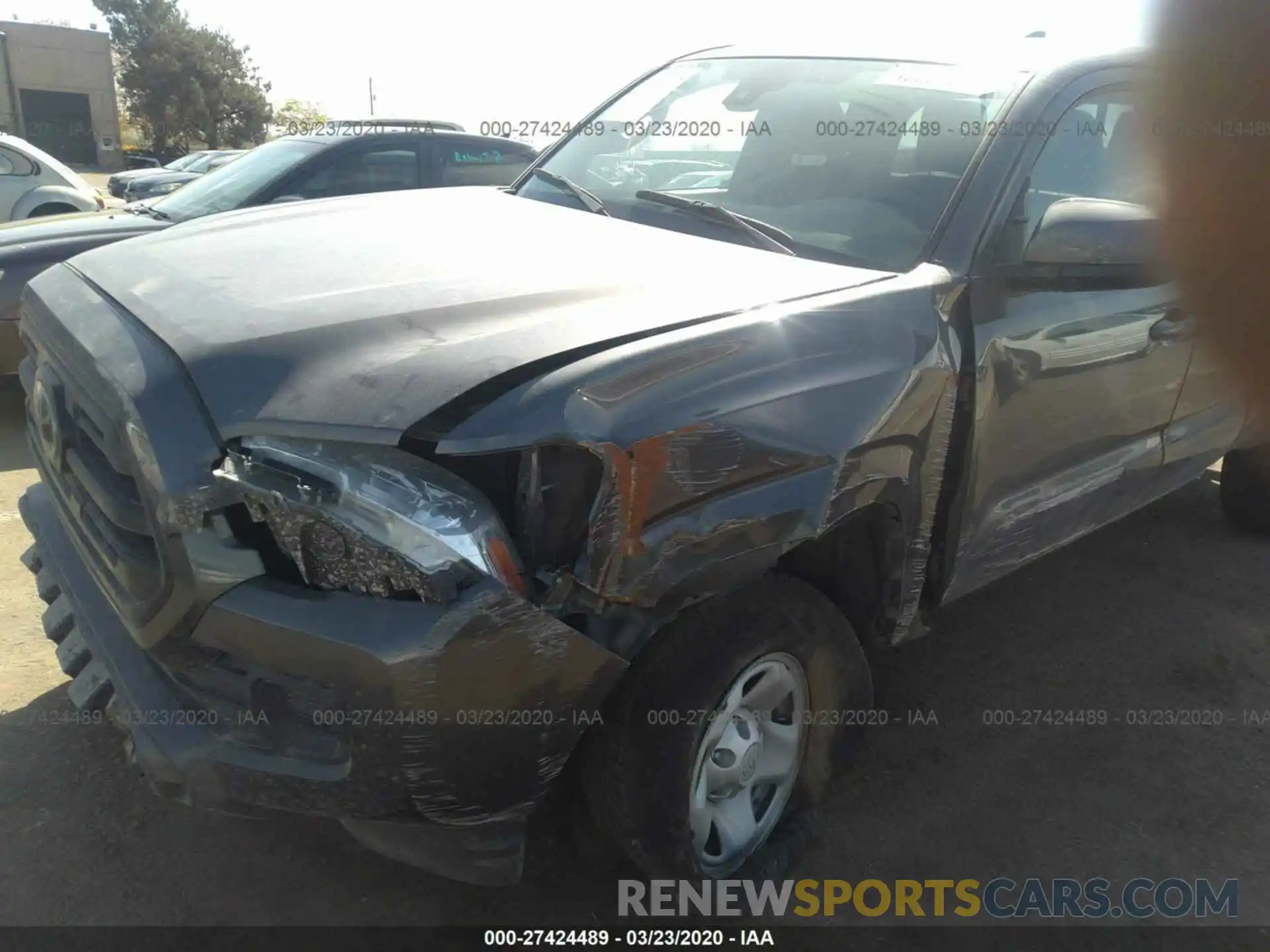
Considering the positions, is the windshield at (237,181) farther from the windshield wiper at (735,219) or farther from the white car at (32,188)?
the white car at (32,188)

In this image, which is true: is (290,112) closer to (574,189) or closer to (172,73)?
(172,73)

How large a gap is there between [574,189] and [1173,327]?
1957 millimetres

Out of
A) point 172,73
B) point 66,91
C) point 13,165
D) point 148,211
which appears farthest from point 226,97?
point 148,211

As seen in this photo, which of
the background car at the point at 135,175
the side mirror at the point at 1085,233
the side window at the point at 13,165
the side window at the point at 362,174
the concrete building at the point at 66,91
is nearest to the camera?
the side mirror at the point at 1085,233

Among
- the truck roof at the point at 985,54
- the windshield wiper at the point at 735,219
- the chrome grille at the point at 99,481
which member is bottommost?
the chrome grille at the point at 99,481

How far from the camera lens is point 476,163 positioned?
259 inches

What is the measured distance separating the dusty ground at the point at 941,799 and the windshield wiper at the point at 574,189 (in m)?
1.87

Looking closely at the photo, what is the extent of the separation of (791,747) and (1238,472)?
136 inches

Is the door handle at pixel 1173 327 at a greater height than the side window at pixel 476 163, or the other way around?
the side window at pixel 476 163

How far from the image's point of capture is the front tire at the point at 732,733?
202 centimetres

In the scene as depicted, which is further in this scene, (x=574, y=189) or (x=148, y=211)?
(x=148, y=211)

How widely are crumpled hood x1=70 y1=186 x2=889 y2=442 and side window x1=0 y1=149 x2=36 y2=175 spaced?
8.28 m

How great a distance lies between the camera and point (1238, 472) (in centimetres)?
469

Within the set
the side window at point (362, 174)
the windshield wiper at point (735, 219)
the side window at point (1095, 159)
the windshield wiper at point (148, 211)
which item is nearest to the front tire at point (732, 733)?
the windshield wiper at point (735, 219)
